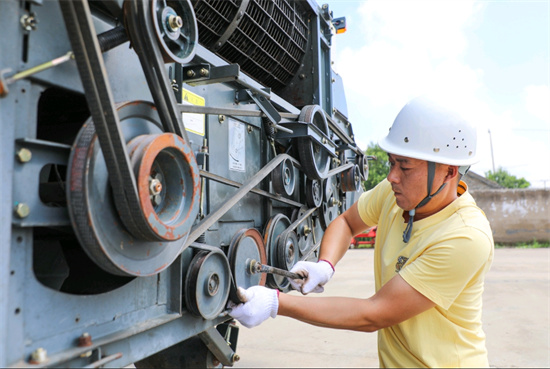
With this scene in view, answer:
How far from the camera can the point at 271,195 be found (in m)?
Result: 2.42

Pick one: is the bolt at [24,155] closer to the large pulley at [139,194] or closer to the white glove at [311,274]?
the large pulley at [139,194]

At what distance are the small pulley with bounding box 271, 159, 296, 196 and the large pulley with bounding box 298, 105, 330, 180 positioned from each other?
0.13 m

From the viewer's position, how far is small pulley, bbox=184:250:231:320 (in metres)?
1.67

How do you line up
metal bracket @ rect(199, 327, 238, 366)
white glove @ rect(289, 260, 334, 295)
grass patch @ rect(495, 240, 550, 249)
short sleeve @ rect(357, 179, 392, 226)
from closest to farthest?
metal bracket @ rect(199, 327, 238, 366) → white glove @ rect(289, 260, 334, 295) → short sleeve @ rect(357, 179, 392, 226) → grass patch @ rect(495, 240, 550, 249)

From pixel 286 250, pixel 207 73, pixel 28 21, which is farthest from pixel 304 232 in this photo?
pixel 28 21

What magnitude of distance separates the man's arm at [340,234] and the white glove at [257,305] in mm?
616

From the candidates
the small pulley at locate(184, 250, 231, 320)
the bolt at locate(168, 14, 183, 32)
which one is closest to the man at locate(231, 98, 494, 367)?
the small pulley at locate(184, 250, 231, 320)

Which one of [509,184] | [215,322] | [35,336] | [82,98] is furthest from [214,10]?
[509,184]

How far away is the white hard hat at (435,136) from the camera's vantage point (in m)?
1.77

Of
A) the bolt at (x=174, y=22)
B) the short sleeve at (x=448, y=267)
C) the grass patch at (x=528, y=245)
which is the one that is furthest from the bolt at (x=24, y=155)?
the grass patch at (x=528, y=245)

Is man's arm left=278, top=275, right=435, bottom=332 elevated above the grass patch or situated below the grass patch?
above

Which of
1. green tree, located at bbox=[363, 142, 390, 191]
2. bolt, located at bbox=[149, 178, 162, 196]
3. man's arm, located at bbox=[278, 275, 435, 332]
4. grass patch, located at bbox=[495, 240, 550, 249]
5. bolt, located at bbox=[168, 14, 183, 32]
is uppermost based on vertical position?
green tree, located at bbox=[363, 142, 390, 191]

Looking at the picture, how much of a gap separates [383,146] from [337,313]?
29.4 inches

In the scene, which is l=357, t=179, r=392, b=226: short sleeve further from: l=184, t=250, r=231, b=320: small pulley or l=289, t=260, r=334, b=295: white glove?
l=184, t=250, r=231, b=320: small pulley
